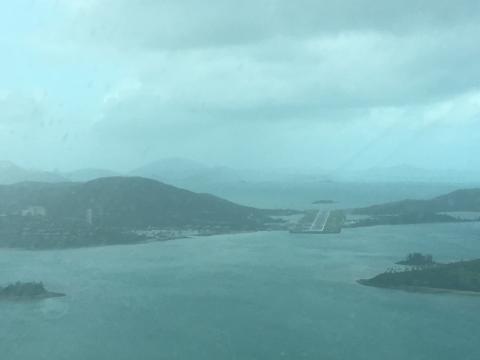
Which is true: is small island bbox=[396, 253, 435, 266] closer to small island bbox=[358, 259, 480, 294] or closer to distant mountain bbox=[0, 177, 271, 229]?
small island bbox=[358, 259, 480, 294]

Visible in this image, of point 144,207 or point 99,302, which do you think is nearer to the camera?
point 99,302

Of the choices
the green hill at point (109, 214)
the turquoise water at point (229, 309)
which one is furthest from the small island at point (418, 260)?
the green hill at point (109, 214)

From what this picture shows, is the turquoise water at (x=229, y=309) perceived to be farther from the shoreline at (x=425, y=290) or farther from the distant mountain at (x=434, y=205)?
the distant mountain at (x=434, y=205)

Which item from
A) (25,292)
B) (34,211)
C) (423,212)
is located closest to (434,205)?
(423,212)

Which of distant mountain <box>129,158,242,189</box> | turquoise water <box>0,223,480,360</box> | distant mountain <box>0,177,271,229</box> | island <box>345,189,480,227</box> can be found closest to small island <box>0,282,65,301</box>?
turquoise water <box>0,223,480,360</box>

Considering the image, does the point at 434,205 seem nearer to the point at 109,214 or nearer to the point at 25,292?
the point at 109,214

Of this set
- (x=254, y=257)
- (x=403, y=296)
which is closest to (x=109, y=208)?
(x=254, y=257)

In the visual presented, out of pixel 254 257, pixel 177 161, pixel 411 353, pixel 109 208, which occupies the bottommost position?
pixel 411 353

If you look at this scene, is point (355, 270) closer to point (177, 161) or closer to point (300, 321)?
point (300, 321)
